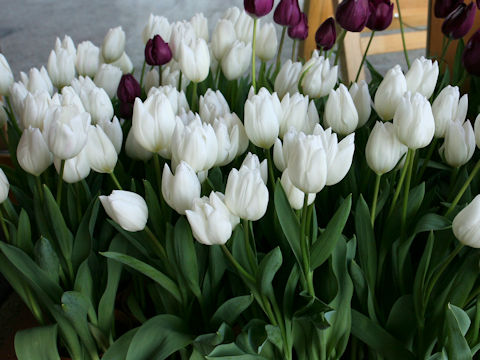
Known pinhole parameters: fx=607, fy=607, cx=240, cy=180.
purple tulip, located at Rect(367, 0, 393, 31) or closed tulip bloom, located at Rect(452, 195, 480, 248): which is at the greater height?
purple tulip, located at Rect(367, 0, 393, 31)

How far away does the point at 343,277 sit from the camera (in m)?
0.55

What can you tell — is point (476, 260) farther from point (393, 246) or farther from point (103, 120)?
point (103, 120)

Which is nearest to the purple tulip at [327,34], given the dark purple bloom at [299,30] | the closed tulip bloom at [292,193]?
the dark purple bloom at [299,30]

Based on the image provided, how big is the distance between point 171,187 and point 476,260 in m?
0.28

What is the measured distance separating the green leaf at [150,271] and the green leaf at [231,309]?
0.15 ft

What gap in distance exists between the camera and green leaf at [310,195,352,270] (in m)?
0.52

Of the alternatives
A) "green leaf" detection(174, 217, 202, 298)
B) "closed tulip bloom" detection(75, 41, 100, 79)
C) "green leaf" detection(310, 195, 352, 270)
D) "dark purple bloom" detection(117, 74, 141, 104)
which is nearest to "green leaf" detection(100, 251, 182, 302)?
"green leaf" detection(174, 217, 202, 298)

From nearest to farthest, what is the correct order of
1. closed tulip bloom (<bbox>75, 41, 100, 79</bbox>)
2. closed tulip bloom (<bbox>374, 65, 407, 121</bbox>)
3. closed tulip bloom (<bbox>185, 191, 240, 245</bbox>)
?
closed tulip bloom (<bbox>185, 191, 240, 245</bbox>), closed tulip bloom (<bbox>374, 65, 407, 121</bbox>), closed tulip bloom (<bbox>75, 41, 100, 79</bbox>)

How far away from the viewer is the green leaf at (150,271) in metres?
0.53

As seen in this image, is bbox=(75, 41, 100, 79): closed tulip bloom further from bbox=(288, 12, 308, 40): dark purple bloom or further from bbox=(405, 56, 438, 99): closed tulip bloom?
bbox=(405, 56, 438, 99): closed tulip bloom

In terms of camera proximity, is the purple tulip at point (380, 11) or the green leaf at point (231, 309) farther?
the purple tulip at point (380, 11)

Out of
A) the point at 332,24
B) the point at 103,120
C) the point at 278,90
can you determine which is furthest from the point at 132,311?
the point at 332,24

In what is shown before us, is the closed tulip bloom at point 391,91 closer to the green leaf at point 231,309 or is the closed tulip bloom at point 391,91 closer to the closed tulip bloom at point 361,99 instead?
the closed tulip bloom at point 361,99

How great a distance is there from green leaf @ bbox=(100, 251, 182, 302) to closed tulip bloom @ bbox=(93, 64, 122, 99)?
0.98 feet
